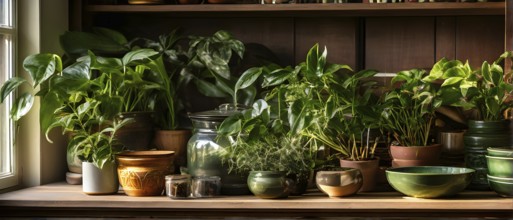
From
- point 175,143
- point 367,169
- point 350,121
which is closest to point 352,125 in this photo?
point 350,121

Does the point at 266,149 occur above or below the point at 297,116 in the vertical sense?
below

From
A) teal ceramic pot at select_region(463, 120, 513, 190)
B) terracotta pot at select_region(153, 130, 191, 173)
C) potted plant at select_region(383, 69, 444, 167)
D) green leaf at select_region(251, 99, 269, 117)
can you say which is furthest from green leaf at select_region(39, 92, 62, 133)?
teal ceramic pot at select_region(463, 120, 513, 190)

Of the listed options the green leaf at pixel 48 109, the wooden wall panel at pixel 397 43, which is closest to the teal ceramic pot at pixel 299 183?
the wooden wall panel at pixel 397 43

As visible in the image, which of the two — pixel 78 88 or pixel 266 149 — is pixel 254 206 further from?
pixel 78 88

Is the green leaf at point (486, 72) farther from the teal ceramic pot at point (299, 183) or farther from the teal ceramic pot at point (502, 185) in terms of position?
the teal ceramic pot at point (299, 183)

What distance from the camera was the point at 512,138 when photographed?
2.47 metres

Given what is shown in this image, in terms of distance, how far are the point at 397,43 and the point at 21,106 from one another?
138cm

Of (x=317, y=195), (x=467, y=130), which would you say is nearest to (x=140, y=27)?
(x=317, y=195)

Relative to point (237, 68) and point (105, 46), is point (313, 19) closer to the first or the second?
point (237, 68)

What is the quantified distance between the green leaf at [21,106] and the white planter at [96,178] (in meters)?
0.24

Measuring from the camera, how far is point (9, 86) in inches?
91.4

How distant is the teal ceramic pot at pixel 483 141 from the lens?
8.03ft

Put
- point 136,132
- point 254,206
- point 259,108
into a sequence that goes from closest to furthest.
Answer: point 254,206 < point 259,108 < point 136,132

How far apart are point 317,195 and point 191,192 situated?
15.7 inches
